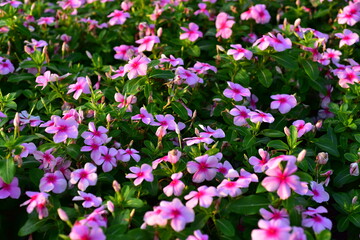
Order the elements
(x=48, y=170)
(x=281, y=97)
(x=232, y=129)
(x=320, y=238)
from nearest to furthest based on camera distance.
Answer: (x=320, y=238)
(x=48, y=170)
(x=232, y=129)
(x=281, y=97)

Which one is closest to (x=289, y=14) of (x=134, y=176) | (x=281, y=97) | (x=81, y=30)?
(x=281, y=97)

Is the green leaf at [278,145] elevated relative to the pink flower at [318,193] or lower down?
elevated

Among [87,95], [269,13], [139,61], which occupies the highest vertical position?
[139,61]

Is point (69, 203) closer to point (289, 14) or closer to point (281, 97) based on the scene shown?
point (281, 97)

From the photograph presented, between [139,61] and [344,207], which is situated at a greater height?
[139,61]

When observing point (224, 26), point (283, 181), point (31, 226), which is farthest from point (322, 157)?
point (224, 26)

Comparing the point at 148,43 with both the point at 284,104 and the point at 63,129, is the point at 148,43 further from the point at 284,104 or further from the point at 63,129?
the point at 63,129

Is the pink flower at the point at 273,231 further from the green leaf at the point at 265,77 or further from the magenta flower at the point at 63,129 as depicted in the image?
the green leaf at the point at 265,77

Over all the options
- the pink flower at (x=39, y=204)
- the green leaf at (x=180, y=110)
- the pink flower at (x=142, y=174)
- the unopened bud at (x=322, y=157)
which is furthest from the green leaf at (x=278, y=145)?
the pink flower at (x=39, y=204)
